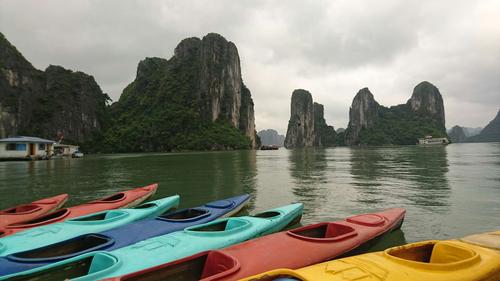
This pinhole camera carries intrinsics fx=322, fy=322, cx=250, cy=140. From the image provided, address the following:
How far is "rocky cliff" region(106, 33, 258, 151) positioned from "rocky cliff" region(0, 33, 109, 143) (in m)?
8.28

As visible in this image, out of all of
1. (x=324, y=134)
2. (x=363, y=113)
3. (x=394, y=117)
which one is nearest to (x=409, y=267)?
(x=363, y=113)

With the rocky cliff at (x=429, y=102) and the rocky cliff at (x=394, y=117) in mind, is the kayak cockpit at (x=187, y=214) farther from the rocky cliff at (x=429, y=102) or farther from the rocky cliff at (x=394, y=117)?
the rocky cliff at (x=429, y=102)

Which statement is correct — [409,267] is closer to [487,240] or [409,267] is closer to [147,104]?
[487,240]

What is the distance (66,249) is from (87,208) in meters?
3.55

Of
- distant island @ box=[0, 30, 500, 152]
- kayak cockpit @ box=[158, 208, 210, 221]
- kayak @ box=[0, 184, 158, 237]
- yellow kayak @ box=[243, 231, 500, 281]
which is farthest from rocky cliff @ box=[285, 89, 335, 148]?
yellow kayak @ box=[243, 231, 500, 281]

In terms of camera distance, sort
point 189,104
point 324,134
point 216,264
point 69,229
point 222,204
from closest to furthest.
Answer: point 216,264, point 69,229, point 222,204, point 189,104, point 324,134

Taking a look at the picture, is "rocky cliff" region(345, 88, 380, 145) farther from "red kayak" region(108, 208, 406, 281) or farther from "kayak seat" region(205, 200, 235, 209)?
"red kayak" region(108, 208, 406, 281)

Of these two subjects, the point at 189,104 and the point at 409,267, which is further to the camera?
the point at 189,104

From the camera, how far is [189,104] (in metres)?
101

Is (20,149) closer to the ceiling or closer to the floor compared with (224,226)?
closer to the ceiling

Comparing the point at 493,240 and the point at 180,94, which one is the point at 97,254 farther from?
the point at 180,94

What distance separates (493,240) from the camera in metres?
5.38

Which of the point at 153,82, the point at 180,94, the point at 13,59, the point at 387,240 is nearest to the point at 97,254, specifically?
the point at 387,240

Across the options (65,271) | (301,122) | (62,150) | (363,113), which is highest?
(363,113)
